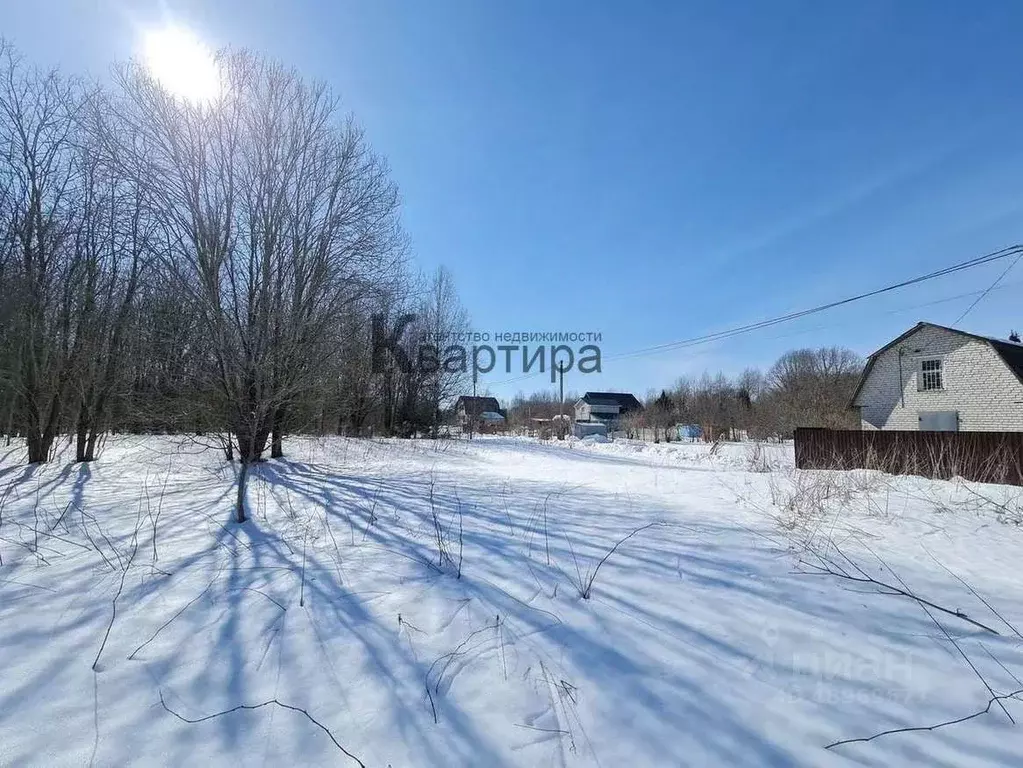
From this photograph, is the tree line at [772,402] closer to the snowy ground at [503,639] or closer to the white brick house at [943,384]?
the white brick house at [943,384]

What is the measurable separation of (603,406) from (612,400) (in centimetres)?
187

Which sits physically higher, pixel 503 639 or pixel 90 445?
pixel 90 445

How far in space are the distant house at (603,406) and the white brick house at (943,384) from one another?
3778 centimetres

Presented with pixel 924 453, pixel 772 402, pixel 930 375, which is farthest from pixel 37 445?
pixel 772 402

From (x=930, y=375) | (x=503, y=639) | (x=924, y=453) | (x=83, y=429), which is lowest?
(x=503, y=639)

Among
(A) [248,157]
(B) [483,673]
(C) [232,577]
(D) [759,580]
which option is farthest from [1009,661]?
(A) [248,157]

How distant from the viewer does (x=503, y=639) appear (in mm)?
2191

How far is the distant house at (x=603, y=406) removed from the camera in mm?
59562

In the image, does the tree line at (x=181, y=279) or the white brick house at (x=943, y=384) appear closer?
the tree line at (x=181, y=279)

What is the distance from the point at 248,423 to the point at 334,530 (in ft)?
5.20

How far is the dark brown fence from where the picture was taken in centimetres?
808

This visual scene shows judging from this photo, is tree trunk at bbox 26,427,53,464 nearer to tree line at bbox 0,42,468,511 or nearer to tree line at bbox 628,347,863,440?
tree line at bbox 0,42,468,511

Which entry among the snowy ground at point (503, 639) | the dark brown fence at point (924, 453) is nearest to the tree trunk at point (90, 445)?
the snowy ground at point (503, 639)

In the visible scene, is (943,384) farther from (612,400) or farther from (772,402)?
(612,400)
